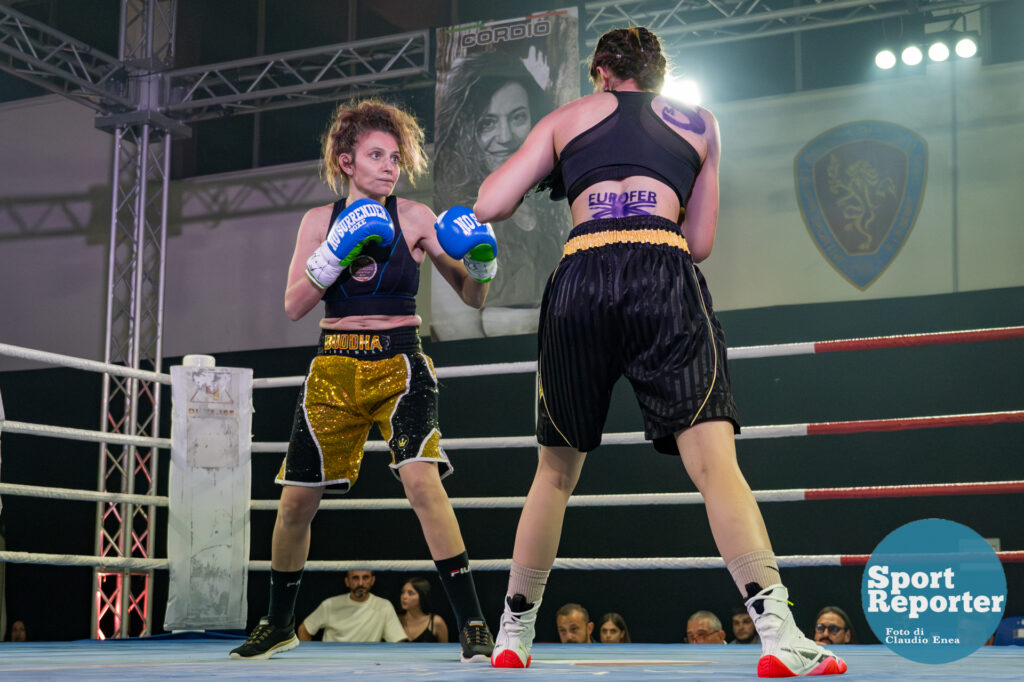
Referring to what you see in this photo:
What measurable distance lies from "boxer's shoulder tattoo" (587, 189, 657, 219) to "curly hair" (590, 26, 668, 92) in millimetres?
197

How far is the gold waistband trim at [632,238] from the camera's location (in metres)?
1.62

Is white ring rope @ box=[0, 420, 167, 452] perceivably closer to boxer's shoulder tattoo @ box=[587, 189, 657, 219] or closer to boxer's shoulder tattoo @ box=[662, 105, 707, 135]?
boxer's shoulder tattoo @ box=[587, 189, 657, 219]

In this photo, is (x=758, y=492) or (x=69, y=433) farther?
(x=69, y=433)

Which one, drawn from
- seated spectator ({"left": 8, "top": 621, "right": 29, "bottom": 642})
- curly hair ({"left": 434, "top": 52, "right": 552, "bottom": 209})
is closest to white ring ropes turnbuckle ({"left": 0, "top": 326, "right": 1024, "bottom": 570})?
curly hair ({"left": 434, "top": 52, "right": 552, "bottom": 209})

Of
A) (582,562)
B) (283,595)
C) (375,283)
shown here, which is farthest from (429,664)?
(582,562)

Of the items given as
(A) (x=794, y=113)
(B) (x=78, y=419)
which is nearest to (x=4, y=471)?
(B) (x=78, y=419)

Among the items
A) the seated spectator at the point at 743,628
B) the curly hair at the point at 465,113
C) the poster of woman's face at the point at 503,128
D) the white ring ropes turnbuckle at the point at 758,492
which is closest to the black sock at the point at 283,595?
the white ring ropes turnbuckle at the point at 758,492

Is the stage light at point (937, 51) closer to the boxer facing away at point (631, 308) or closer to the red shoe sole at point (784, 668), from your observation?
the boxer facing away at point (631, 308)

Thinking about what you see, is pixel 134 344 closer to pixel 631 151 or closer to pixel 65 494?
pixel 65 494

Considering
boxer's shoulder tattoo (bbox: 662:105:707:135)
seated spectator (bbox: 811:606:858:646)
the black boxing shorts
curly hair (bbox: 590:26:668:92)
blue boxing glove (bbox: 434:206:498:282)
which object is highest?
curly hair (bbox: 590:26:668:92)

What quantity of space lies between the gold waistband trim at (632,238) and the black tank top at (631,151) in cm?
8

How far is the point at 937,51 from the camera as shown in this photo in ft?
19.2

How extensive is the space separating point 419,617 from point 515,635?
4048mm

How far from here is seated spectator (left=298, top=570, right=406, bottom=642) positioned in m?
5.39
